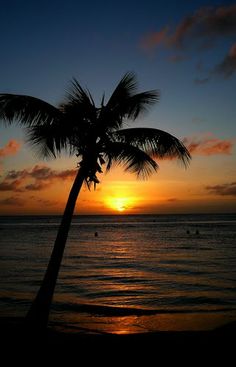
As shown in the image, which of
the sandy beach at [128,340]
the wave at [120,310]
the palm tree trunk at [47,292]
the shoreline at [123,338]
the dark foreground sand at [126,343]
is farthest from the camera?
the wave at [120,310]

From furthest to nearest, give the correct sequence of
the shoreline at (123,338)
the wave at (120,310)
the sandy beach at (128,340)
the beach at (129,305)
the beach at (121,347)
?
the wave at (120,310) → the beach at (129,305) → the shoreline at (123,338) → the sandy beach at (128,340) → the beach at (121,347)

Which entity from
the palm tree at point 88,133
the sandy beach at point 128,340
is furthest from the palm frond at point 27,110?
the sandy beach at point 128,340

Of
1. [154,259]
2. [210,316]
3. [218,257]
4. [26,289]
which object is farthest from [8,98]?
[218,257]

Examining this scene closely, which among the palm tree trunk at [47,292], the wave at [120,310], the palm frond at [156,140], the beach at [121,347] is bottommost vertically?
the wave at [120,310]

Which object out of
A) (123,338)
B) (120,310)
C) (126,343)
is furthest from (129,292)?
(126,343)

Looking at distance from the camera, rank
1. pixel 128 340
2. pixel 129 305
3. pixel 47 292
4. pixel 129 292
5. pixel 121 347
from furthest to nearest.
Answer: pixel 129 292 → pixel 129 305 → pixel 47 292 → pixel 128 340 → pixel 121 347

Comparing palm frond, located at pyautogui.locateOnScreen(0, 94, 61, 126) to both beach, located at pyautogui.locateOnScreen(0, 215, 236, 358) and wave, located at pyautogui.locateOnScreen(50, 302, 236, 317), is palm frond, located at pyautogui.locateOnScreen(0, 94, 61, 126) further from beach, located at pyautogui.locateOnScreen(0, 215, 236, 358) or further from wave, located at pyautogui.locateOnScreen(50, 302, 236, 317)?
wave, located at pyautogui.locateOnScreen(50, 302, 236, 317)

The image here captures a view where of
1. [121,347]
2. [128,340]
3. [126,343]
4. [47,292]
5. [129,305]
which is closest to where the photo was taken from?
[121,347]

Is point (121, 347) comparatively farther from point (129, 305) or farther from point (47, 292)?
point (129, 305)

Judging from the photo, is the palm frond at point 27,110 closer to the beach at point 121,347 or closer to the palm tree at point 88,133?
the palm tree at point 88,133

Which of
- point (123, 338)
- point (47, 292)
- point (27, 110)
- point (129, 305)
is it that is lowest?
point (129, 305)

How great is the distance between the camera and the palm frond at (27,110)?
885 cm

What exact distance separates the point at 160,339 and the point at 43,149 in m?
5.48

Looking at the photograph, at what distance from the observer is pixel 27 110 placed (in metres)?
9.05
